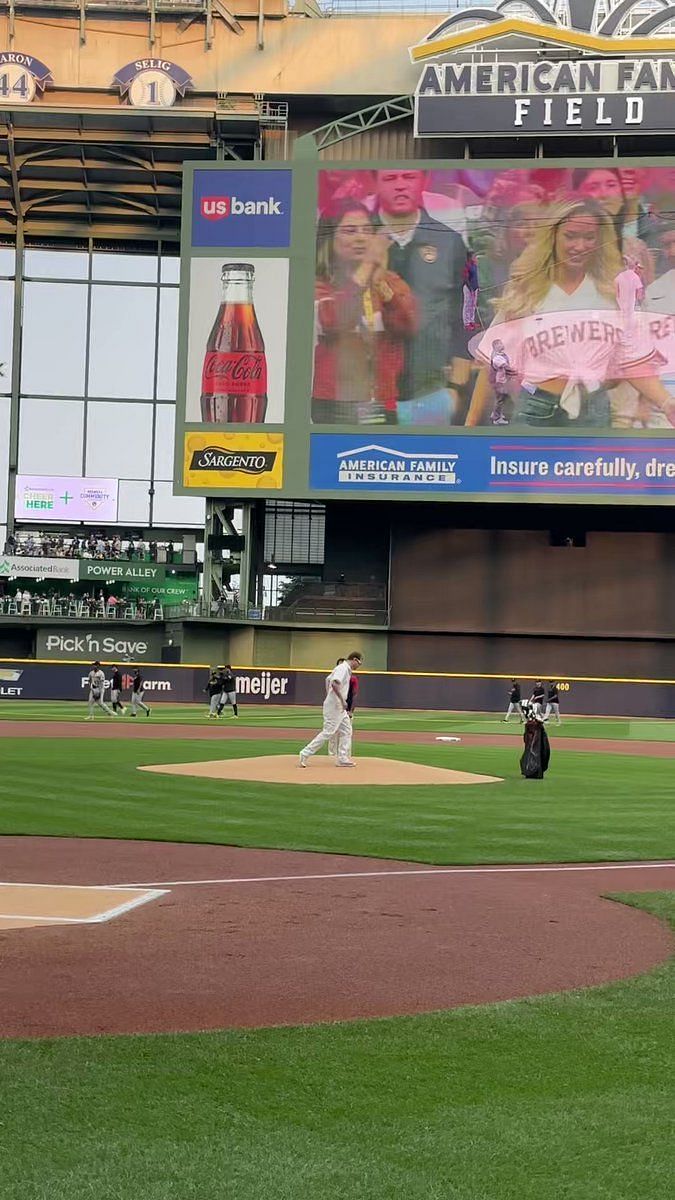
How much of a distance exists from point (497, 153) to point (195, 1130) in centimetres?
6207

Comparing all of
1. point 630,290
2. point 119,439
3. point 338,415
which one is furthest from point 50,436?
point 630,290

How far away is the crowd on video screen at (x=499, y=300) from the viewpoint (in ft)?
183

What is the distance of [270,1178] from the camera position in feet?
13.9

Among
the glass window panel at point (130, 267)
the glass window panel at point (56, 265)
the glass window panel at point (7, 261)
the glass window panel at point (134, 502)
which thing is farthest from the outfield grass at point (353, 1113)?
the glass window panel at point (7, 261)

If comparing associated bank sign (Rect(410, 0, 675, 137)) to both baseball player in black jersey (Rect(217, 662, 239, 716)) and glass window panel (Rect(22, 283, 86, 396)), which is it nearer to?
glass window panel (Rect(22, 283, 86, 396))

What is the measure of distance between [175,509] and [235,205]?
17951 millimetres

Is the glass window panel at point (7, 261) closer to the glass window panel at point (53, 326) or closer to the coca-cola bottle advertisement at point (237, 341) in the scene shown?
the glass window panel at point (53, 326)

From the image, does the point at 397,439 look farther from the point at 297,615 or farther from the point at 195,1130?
the point at 195,1130

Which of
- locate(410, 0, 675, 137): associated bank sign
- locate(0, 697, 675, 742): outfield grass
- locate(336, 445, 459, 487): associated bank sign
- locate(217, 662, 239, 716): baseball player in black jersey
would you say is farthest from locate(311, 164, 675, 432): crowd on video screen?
locate(217, 662, 239, 716): baseball player in black jersey

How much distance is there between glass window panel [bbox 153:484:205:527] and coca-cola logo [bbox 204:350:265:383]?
1343cm

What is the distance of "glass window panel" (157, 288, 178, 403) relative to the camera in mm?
69312

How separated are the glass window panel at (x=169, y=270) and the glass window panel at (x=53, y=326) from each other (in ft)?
13.2

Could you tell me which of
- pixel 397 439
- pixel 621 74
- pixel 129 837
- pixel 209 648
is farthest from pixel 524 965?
pixel 621 74

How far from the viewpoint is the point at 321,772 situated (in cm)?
2044
